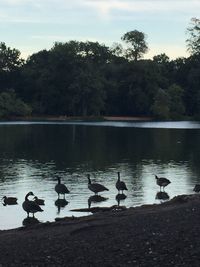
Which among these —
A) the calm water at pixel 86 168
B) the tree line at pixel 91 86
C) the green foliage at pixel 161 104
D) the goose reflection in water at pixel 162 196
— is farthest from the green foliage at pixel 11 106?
the goose reflection in water at pixel 162 196

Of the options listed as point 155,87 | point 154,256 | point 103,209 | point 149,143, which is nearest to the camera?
point 154,256

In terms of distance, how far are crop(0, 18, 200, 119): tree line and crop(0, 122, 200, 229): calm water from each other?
252ft

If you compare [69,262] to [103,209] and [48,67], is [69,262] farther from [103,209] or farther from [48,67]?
[48,67]

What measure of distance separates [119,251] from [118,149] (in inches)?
1970

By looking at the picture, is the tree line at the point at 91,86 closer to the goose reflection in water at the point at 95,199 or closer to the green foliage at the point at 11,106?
the green foliage at the point at 11,106

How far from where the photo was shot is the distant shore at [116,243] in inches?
578

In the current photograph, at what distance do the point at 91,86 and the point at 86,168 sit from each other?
107262 millimetres

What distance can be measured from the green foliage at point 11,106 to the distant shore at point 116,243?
134 m

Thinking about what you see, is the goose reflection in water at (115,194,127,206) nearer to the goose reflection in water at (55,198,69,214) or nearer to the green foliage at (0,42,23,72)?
the goose reflection in water at (55,198,69,214)

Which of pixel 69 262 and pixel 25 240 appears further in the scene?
pixel 25 240

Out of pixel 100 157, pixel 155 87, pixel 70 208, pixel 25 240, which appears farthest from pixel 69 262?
pixel 155 87

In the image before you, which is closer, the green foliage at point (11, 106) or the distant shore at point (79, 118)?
the green foliage at point (11, 106)

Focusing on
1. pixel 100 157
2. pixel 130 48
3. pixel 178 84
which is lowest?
pixel 100 157

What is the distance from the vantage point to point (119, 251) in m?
15.4
